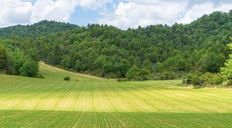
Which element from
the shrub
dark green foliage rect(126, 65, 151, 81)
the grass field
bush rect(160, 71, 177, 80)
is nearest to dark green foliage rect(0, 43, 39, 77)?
the grass field

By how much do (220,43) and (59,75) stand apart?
64483mm

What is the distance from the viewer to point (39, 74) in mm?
172625

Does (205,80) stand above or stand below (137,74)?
below

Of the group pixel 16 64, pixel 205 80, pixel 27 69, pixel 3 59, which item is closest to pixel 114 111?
pixel 205 80

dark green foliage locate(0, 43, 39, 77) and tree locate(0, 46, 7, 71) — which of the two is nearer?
tree locate(0, 46, 7, 71)

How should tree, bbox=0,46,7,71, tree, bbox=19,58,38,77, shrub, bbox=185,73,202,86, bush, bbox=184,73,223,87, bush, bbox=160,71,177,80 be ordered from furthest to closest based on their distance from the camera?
bush, bbox=160,71,177,80
tree, bbox=19,58,38,77
tree, bbox=0,46,7,71
shrub, bbox=185,73,202,86
bush, bbox=184,73,223,87

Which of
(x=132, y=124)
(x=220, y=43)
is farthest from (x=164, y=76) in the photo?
(x=132, y=124)

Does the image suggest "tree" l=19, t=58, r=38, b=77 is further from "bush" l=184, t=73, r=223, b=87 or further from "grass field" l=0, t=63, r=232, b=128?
"bush" l=184, t=73, r=223, b=87

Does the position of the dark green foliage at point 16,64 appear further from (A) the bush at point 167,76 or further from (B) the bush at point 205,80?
(B) the bush at point 205,80

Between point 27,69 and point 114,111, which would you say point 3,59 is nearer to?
point 27,69

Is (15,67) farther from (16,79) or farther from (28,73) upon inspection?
(16,79)

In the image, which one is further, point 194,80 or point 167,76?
point 167,76

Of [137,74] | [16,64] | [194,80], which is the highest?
[16,64]

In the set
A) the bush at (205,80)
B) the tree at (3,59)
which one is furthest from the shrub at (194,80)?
the tree at (3,59)
